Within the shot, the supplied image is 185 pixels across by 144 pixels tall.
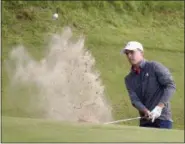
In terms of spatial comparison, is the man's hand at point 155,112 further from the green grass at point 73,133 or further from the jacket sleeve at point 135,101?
the green grass at point 73,133

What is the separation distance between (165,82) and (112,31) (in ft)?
7.93

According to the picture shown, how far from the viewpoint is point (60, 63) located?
4215 mm

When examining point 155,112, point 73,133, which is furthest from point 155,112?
point 73,133

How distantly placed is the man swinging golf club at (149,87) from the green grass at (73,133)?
Result: 2.38 feet

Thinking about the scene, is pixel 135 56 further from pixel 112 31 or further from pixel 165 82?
pixel 112 31

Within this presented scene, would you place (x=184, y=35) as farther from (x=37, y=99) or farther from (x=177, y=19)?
(x=37, y=99)

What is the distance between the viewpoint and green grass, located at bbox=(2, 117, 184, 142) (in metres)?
1.61

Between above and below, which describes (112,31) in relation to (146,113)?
above

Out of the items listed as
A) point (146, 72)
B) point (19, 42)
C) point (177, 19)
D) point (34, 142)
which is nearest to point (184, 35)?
point (177, 19)

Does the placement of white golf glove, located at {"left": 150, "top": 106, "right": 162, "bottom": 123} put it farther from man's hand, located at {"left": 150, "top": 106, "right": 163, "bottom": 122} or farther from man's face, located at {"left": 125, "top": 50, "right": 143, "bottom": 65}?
man's face, located at {"left": 125, "top": 50, "right": 143, "bottom": 65}

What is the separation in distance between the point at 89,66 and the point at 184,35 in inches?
47.3

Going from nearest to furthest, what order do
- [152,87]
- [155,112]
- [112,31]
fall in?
1. [155,112]
2. [152,87]
3. [112,31]

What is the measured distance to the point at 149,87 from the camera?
103 inches

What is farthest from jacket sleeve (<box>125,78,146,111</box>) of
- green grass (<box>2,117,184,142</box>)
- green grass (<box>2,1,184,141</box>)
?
green grass (<box>2,1,184,141</box>)
